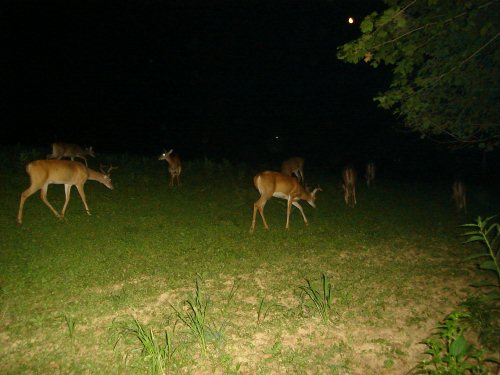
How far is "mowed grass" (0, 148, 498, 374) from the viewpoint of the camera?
459 cm

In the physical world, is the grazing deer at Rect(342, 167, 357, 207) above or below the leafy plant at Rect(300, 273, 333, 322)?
above

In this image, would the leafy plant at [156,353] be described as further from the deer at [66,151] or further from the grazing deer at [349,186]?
the deer at [66,151]

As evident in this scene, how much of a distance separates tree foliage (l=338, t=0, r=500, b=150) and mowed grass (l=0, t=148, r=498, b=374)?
301 cm

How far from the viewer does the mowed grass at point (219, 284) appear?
4594 millimetres

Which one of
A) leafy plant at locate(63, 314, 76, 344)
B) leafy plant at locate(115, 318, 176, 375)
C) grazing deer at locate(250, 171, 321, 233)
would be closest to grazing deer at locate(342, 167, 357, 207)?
grazing deer at locate(250, 171, 321, 233)

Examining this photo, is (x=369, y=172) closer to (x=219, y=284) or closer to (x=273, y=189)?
(x=273, y=189)

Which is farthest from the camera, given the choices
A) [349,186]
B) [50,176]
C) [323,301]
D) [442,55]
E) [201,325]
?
[349,186]

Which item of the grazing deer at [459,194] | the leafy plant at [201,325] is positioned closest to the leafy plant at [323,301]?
the leafy plant at [201,325]

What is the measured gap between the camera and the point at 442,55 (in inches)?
239

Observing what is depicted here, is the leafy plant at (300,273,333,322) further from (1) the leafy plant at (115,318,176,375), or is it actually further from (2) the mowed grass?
(1) the leafy plant at (115,318,176,375)

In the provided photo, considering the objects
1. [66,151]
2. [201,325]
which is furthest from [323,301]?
[66,151]

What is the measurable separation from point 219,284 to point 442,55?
527 centimetres

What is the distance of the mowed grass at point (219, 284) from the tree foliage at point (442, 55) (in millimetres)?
3014

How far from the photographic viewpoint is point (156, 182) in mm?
15141
